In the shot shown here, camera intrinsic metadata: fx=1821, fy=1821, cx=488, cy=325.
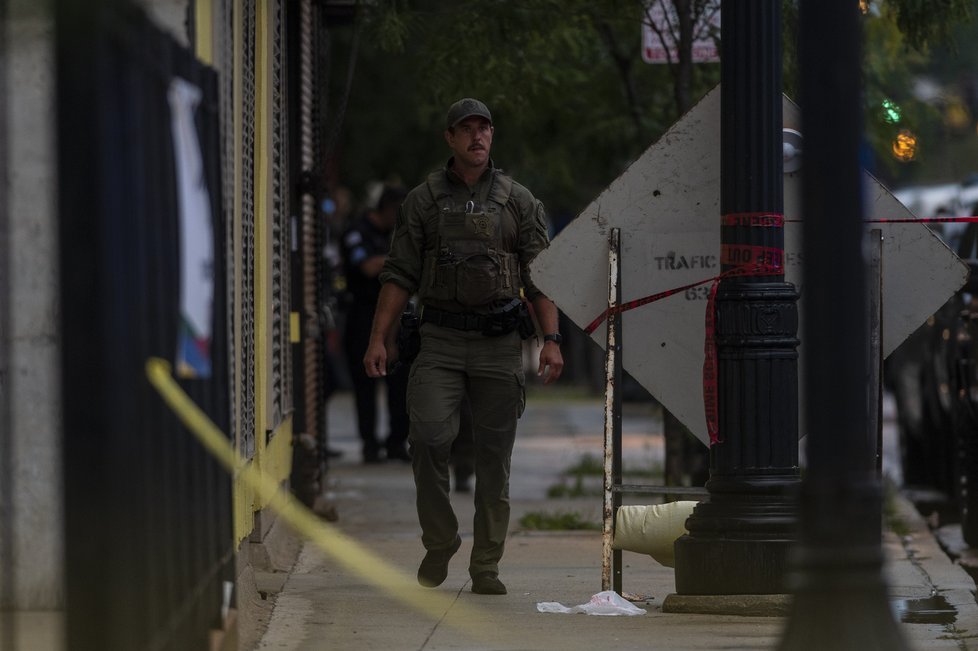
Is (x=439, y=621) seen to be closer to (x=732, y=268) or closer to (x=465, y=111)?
(x=732, y=268)

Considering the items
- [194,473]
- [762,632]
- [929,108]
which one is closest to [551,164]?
[929,108]

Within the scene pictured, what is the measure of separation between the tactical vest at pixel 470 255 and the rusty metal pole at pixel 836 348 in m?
3.00

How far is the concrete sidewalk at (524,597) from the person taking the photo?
Answer: 21.6ft

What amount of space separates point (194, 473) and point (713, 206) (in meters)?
3.21

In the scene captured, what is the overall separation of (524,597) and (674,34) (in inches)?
167

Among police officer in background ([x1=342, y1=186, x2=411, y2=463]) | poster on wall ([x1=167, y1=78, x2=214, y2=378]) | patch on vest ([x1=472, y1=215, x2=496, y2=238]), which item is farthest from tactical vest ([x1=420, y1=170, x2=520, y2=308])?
police officer in background ([x1=342, y1=186, x2=411, y2=463])

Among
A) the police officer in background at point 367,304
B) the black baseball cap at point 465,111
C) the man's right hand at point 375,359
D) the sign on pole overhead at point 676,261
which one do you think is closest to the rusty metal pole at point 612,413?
the sign on pole overhead at point 676,261

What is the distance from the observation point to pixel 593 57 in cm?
1348

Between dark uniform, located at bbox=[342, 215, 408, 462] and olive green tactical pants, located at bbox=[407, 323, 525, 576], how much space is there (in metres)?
6.13

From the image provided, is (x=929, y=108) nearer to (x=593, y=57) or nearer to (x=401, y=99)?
(x=593, y=57)

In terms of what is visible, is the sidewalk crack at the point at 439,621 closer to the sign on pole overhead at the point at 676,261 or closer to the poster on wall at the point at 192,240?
the sign on pole overhead at the point at 676,261

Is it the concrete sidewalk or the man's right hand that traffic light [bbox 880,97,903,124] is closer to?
the concrete sidewalk

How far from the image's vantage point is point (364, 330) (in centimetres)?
1431

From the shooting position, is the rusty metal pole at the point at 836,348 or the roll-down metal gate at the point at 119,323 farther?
the rusty metal pole at the point at 836,348
